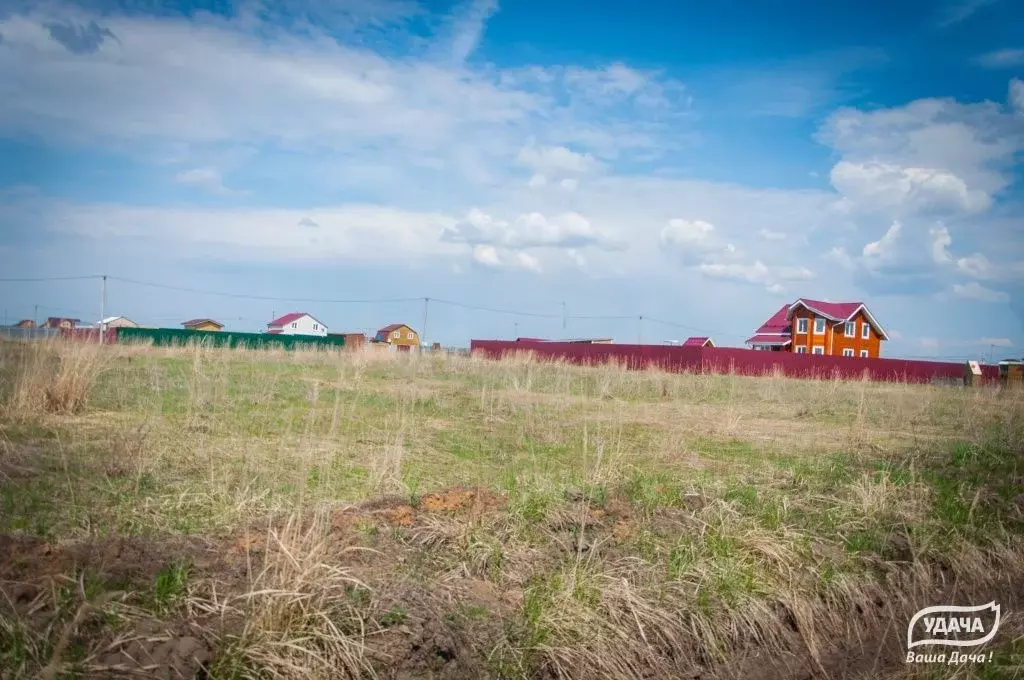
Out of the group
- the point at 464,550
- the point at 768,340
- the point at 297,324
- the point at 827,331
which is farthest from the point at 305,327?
the point at 464,550

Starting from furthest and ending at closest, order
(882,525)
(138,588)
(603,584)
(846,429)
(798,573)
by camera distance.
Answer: (846,429) → (882,525) → (798,573) → (603,584) → (138,588)

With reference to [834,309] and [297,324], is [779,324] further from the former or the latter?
[297,324]

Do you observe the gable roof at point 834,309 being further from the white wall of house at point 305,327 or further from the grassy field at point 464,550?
the white wall of house at point 305,327

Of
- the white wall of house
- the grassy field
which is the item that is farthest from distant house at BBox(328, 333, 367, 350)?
the white wall of house

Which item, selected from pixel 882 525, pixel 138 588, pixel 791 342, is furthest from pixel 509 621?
pixel 791 342

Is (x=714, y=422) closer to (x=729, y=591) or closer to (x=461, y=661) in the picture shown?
(x=729, y=591)

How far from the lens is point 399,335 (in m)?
67.6

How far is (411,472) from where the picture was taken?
668 cm

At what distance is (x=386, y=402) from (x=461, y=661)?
342 inches

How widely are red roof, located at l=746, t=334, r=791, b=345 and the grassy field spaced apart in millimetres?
38382

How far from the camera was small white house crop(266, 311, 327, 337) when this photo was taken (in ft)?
229

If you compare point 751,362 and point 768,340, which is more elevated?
point 768,340

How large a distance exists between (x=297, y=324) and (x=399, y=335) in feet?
35.3

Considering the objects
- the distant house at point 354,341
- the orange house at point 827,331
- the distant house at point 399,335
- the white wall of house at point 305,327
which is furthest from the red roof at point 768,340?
the white wall of house at point 305,327
